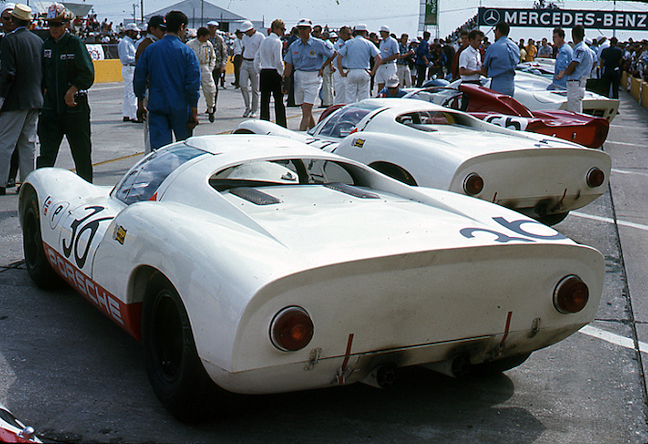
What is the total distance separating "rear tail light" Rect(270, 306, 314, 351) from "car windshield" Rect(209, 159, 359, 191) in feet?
4.86

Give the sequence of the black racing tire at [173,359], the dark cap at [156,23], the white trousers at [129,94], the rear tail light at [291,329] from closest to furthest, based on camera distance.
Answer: the rear tail light at [291,329] < the black racing tire at [173,359] < the dark cap at [156,23] < the white trousers at [129,94]

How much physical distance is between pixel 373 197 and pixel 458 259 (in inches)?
41.7

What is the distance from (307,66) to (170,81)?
5651mm

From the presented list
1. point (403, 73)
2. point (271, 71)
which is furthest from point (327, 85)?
point (403, 73)

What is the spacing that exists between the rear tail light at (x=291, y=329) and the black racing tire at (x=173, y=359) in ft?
1.32

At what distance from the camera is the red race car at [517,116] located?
25.7 feet

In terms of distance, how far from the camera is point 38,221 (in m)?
4.43

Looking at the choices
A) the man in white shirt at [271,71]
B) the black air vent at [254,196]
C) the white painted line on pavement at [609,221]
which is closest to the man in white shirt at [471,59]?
the man in white shirt at [271,71]

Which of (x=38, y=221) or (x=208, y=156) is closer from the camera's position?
(x=208, y=156)

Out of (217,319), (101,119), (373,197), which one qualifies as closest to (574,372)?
(373,197)

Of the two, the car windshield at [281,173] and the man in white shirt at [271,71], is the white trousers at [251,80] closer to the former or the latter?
the man in white shirt at [271,71]

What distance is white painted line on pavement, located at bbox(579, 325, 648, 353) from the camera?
394 cm

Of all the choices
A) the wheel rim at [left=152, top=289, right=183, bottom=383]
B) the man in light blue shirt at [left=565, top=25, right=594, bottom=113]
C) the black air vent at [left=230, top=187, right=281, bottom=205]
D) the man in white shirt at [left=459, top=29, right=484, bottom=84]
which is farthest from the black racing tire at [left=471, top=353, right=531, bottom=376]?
the man in white shirt at [left=459, top=29, right=484, bottom=84]

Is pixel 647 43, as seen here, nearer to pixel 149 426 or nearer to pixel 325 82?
pixel 325 82
